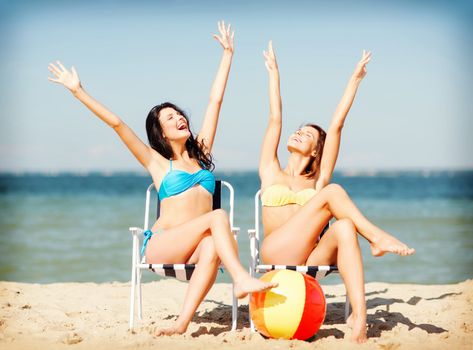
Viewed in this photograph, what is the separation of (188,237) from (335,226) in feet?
3.00

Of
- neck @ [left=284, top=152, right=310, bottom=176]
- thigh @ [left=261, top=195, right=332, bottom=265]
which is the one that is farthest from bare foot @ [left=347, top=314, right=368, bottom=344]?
neck @ [left=284, top=152, right=310, bottom=176]

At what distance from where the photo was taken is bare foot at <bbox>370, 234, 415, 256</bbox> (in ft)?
13.4

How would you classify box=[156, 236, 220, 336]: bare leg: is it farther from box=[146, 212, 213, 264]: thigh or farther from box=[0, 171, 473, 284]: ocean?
box=[0, 171, 473, 284]: ocean

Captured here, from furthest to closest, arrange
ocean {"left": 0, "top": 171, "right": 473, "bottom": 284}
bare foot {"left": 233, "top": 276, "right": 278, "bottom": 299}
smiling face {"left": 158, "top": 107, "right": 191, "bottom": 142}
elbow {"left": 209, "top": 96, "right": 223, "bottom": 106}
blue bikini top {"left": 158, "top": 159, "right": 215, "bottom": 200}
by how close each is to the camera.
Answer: ocean {"left": 0, "top": 171, "right": 473, "bottom": 284} < elbow {"left": 209, "top": 96, "right": 223, "bottom": 106} < smiling face {"left": 158, "top": 107, "right": 191, "bottom": 142} < blue bikini top {"left": 158, "top": 159, "right": 215, "bottom": 200} < bare foot {"left": 233, "top": 276, "right": 278, "bottom": 299}

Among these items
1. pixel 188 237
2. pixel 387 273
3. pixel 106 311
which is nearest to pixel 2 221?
pixel 387 273

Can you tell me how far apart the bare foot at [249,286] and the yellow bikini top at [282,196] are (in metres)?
1.08

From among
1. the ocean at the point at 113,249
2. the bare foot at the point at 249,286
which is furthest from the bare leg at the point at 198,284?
the ocean at the point at 113,249

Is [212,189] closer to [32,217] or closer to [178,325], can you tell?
[178,325]

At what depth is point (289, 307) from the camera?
3967 mm

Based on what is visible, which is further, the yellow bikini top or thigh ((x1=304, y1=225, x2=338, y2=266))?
the yellow bikini top

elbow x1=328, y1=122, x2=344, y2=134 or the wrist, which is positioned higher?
the wrist

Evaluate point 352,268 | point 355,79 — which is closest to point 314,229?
point 352,268

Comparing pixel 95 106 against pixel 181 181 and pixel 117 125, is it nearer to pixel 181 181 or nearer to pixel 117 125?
pixel 117 125

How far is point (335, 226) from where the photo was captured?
14.1 ft
